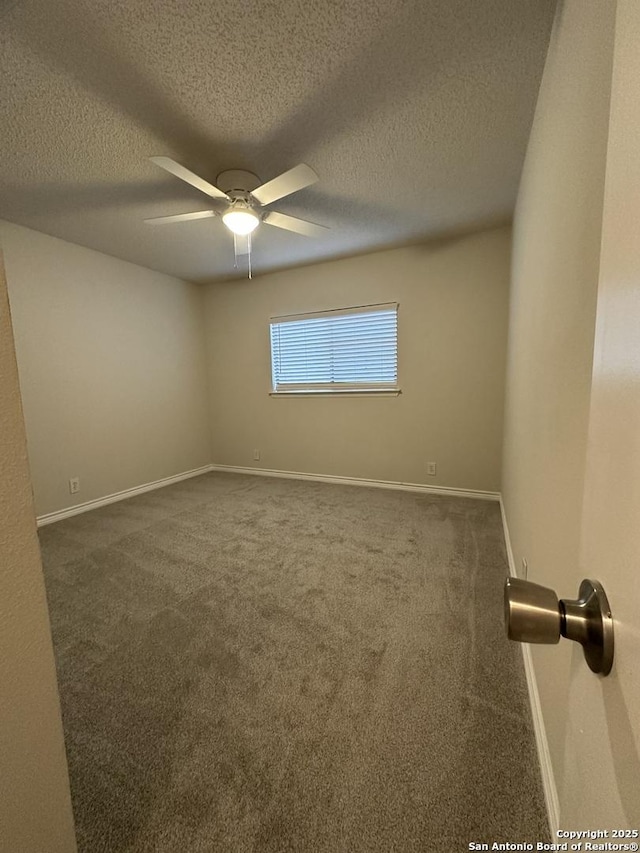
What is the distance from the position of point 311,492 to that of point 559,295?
2.81 meters

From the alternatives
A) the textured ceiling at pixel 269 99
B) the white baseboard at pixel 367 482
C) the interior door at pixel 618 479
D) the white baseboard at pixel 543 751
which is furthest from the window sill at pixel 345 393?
the interior door at pixel 618 479

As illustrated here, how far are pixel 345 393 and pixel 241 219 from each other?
2004mm

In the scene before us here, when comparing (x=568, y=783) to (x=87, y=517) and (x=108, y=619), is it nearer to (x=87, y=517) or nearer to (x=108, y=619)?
(x=108, y=619)

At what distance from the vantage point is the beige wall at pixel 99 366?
2.71 metres

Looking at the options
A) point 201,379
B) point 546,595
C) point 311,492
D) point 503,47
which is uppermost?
point 503,47

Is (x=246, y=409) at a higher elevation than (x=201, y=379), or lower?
lower

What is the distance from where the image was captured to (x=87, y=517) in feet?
9.68

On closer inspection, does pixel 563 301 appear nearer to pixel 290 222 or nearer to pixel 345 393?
pixel 290 222

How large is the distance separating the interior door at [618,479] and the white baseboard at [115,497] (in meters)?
3.56

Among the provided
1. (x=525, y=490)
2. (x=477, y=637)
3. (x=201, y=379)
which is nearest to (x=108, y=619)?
(x=477, y=637)

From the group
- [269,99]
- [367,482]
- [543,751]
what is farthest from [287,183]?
[367,482]

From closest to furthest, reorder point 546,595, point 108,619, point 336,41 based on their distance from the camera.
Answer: point 546,595
point 336,41
point 108,619

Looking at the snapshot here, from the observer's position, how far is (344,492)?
3.42 meters

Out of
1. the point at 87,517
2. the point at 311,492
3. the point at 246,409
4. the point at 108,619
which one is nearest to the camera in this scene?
the point at 108,619
